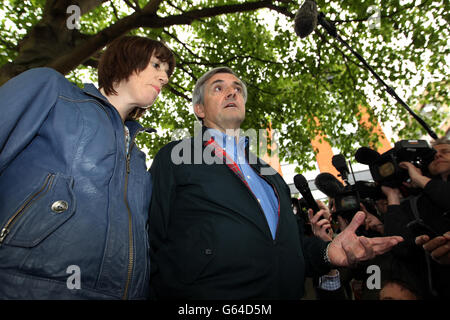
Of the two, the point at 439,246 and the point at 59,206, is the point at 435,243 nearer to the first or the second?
the point at 439,246

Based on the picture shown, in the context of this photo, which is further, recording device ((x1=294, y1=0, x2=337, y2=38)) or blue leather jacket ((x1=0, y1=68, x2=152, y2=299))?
recording device ((x1=294, y1=0, x2=337, y2=38))

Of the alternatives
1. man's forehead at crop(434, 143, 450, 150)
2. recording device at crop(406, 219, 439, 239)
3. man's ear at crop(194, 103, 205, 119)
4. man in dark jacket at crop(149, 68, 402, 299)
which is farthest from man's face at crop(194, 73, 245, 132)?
man's forehead at crop(434, 143, 450, 150)

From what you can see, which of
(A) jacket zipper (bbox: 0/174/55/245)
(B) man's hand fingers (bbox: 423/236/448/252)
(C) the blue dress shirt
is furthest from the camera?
(B) man's hand fingers (bbox: 423/236/448/252)

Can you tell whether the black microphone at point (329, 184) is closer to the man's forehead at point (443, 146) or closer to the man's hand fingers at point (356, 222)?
the man's forehead at point (443, 146)

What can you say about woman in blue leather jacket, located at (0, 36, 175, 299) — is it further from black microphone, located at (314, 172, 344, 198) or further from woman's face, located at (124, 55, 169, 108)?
black microphone, located at (314, 172, 344, 198)

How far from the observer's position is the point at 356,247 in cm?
151

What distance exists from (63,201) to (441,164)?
3.58m

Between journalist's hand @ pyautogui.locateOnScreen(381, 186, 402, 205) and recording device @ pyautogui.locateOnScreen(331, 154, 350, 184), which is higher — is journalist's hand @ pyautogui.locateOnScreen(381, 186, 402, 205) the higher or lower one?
the lower one

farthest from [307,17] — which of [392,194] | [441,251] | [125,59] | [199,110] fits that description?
[441,251]

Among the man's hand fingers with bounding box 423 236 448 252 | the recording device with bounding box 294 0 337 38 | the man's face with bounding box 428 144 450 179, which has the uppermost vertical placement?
the recording device with bounding box 294 0 337 38

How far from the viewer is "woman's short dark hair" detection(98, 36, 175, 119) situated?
1.39 m

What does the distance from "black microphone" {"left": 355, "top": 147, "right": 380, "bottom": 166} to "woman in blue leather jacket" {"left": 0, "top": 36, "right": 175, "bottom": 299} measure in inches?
97.1

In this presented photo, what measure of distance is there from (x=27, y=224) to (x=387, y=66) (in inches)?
273

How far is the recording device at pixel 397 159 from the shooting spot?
2.46 meters
